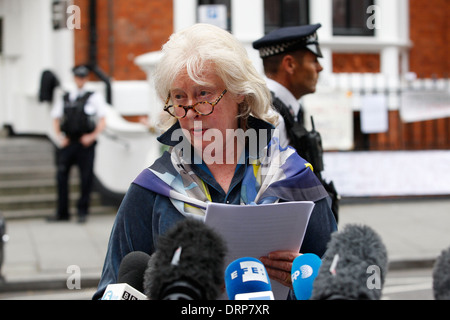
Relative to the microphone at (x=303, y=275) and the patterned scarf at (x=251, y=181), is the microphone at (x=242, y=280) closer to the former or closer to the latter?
the microphone at (x=303, y=275)

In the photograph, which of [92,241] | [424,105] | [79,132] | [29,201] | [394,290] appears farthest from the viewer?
[424,105]

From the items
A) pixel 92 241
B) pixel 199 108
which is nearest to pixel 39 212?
pixel 92 241

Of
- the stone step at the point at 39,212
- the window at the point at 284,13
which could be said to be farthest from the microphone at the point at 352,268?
the window at the point at 284,13

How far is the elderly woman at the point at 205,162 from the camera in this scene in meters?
2.37

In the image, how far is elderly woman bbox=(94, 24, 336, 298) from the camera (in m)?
2.37

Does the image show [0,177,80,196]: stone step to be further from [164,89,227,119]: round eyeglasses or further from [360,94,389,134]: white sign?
[164,89,227,119]: round eyeglasses

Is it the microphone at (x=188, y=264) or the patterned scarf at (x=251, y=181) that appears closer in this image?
the microphone at (x=188, y=264)

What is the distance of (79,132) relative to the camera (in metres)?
10.4

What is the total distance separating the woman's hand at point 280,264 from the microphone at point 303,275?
108 millimetres

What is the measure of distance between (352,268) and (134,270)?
0.79 metres

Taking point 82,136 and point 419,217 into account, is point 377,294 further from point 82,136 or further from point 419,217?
point 419,217

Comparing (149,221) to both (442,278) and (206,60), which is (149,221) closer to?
(206,60)

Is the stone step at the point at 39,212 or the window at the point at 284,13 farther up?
the window at the point at 284,13

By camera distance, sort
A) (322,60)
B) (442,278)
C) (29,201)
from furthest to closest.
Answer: (322,60), (29,201), (442,278)
